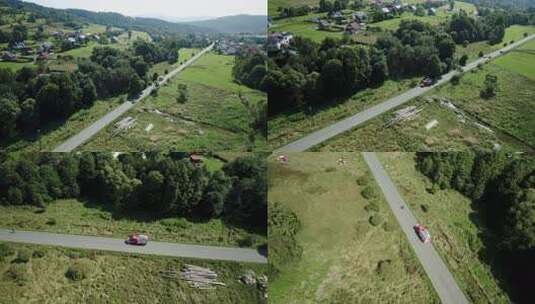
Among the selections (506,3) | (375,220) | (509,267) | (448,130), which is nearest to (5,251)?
(375,220)

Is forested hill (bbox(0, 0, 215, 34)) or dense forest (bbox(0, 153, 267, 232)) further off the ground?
forested hill (bbox(0, 0, 215, 34))

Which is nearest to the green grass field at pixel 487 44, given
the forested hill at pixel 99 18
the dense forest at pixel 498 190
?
the dense forest at pixel 498 190

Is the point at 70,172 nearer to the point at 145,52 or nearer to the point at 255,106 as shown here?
the point at 145,52

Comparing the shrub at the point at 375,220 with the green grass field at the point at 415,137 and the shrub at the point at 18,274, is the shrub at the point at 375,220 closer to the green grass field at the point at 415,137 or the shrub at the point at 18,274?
the green grass field at the point at 415,137

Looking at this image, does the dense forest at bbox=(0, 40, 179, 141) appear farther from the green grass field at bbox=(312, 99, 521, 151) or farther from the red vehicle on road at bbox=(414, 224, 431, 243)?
the red vehicle on road at bbox=(414, 224, 431, 243)

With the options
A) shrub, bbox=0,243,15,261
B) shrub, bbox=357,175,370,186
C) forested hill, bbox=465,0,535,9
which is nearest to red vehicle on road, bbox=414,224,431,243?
shrub, bbox=357,175,370,186

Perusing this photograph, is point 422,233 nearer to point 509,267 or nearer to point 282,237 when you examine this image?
point 509,267
